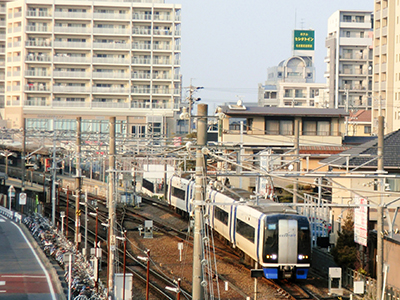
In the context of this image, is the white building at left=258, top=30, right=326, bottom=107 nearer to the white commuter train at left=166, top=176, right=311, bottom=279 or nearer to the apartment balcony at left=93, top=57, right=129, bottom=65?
the apartment balcony at left=93, top=57, right=129, bottom=65

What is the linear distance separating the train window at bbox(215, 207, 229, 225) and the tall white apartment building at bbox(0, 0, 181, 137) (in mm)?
39477

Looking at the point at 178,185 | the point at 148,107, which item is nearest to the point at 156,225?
the point at 178,185

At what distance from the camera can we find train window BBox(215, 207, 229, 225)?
23.1 m

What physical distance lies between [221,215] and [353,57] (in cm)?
4867

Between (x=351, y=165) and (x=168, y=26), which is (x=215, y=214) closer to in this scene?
(x=351, y=165)

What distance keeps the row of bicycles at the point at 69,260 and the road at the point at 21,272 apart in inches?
22.9

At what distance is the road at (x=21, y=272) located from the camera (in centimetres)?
1834

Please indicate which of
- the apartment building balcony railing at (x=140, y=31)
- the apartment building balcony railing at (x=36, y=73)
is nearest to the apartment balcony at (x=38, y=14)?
the apartment building balcony railing at (x=36, y=73)

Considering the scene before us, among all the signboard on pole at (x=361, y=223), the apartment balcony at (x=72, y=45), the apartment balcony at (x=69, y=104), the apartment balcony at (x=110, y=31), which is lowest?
the signboard on pole at (x=361, y=223)

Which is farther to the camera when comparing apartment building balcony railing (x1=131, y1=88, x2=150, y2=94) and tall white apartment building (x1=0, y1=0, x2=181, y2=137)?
apartment building balcony railing (x1=131, y1=88, x2=150, y2=94)

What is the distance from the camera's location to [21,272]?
69.9ft

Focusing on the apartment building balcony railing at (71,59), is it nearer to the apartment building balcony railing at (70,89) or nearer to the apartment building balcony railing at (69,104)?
the apartment building balcony railing at (70,89)

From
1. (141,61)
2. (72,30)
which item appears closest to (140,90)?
(141,61)

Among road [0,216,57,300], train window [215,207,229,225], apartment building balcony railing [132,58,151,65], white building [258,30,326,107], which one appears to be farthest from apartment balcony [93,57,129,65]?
train window [215,207,229,225]
